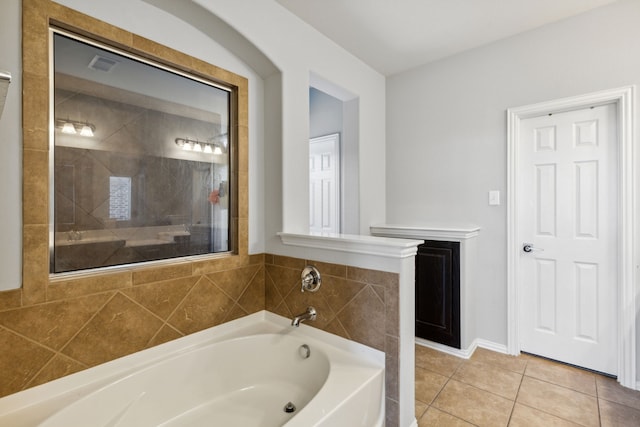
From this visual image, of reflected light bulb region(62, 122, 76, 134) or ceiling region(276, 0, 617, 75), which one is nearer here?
reflected light bulb region(62, 122, 76, 134)

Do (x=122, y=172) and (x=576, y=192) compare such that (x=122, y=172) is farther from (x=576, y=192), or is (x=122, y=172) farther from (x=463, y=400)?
(x=576, y=192)

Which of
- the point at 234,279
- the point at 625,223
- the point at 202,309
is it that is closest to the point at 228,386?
the point at 202,309

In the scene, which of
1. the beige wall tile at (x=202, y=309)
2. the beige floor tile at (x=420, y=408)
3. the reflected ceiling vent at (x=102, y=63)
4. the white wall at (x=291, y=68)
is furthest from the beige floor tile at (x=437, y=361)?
the reflected ceiling vent at (x=102, y=63)

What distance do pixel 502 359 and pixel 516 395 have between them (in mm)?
506

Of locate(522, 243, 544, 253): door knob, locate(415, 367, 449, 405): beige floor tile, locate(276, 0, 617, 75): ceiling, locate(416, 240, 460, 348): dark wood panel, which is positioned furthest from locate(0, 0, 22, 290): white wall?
locate(522, 243, 544, 253): door knob

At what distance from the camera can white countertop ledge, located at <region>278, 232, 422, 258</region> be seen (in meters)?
1.52

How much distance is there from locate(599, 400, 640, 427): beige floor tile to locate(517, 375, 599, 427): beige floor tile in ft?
0.12

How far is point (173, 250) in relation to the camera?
5.90ft

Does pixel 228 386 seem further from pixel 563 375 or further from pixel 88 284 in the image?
pixel 563 375

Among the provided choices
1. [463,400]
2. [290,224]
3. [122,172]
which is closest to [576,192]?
[463,400]

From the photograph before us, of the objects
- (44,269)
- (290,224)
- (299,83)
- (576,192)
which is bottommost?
(44,269)

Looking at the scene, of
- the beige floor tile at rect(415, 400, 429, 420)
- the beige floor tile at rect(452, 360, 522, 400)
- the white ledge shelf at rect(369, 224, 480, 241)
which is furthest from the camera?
the white ledge shelf at rect(369, 224, 480, 241)

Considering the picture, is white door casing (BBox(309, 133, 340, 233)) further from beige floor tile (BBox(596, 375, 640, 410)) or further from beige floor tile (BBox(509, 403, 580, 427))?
beige floor tile (BBox(596, 375, 640, 410))

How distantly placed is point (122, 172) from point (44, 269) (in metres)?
0.55
